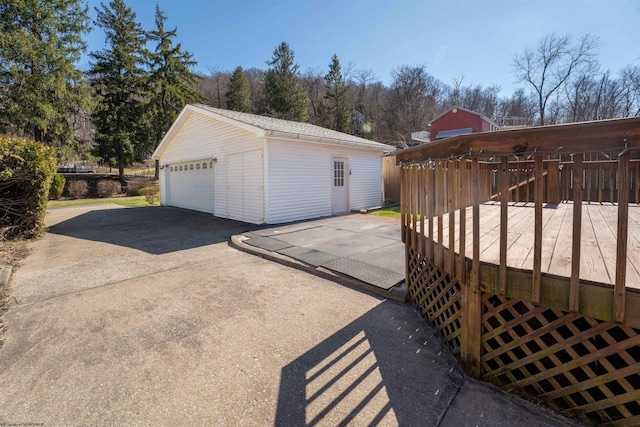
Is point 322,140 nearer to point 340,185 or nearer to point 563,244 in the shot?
point 340,185

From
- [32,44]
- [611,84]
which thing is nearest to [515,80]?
[611,84]

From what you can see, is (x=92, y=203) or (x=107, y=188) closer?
(x=92, y=203)

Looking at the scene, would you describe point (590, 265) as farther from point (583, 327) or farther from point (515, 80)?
point (515, 80)

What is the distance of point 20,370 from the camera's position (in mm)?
2473

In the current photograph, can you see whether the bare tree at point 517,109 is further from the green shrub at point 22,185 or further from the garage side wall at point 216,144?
the green shrub at point 22,185

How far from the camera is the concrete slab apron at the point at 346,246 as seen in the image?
15.1 feet

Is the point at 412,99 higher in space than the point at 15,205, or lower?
higher

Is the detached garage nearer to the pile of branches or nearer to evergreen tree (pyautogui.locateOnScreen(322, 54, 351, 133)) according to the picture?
the pile of branches

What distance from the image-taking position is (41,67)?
18.2 m

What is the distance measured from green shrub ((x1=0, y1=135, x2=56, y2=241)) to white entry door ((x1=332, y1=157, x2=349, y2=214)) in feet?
26.4

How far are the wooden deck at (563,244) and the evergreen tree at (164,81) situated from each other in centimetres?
2645

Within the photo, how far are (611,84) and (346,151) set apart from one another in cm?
2760

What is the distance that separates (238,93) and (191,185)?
1924 cm

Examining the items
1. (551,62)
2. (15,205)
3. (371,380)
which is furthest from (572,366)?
(551,62)
